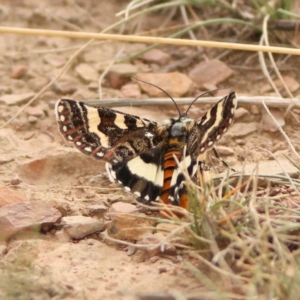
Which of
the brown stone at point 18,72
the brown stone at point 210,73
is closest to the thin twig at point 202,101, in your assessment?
the brown stone at point 210,73

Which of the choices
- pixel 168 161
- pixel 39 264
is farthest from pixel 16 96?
pixel 39 264

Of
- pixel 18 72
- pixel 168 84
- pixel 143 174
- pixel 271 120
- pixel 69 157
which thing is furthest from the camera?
pixel 18 72

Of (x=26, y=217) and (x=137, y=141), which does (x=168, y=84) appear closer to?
(x=137, y=141)

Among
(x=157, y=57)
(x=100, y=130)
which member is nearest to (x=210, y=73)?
(x=157, y=57)

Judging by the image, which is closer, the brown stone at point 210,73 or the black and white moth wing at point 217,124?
the black and white moth wing at point 217,124

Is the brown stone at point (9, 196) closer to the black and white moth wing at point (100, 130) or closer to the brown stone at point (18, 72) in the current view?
the black and white moth wing at point (100, 130)

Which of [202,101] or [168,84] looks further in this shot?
[168,84]
